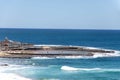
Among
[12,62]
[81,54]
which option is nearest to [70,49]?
[81,54]

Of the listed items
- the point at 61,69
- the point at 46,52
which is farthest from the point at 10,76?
the point at 46,52

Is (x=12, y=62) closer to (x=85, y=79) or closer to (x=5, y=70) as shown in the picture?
(x=5, y=70)

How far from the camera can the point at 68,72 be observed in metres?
70.1

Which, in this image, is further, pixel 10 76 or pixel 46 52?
pixel 46 52

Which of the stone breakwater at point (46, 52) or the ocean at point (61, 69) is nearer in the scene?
the ocean at point (61, 69)

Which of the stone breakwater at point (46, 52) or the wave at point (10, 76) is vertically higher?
the stone breakwater at point (46, 52)

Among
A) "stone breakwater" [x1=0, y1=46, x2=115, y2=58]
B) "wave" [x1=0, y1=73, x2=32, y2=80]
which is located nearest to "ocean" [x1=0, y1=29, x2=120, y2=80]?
"wave" [x1=0, y1=73, x2=32, y2=80]

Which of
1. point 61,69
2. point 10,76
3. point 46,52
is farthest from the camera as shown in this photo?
point 46,52

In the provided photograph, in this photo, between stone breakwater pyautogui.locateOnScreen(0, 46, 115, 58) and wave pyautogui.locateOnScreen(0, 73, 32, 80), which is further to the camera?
stone breakwater pyautogui.locateOnScreen(0, 46, 115, 58)

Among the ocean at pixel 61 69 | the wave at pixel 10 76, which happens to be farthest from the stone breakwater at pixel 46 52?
the wave at pixel 10 76

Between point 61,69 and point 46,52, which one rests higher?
point 46,52

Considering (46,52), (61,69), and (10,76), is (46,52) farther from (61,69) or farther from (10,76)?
(10,76)

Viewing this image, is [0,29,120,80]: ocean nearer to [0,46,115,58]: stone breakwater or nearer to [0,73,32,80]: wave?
[0,73,32,80]: wave

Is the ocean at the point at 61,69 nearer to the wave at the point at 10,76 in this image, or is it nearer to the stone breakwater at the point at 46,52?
the wave at the point at 10,76
